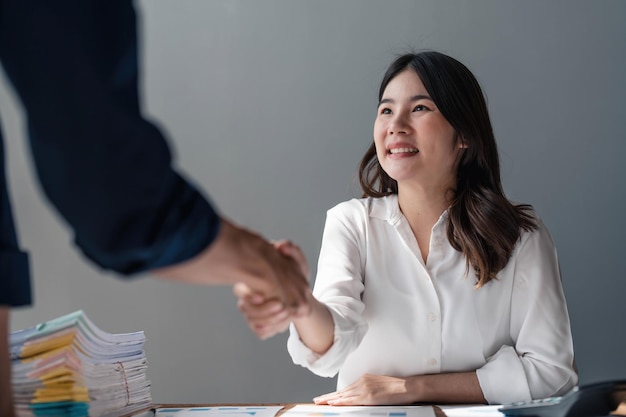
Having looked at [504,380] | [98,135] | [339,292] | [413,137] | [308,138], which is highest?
[308,138]

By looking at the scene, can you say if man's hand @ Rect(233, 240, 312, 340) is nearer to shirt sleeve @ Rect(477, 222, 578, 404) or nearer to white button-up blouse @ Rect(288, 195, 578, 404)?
white button-up blouse @ Rect(288, 195, 578, 404)

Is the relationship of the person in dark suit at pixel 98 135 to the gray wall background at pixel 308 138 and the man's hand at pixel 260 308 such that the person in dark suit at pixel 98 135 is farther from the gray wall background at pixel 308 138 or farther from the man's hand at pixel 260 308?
the gray wall background at pixel 308 138

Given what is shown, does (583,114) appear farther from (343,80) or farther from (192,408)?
(192,408)

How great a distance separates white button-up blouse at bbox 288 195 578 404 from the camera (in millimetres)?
1730

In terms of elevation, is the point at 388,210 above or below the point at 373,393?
above

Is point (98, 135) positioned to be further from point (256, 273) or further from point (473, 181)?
point (473, 181)

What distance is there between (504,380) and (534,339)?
0.15 m

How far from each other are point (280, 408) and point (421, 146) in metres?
0.86

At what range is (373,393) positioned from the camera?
5.28 ft

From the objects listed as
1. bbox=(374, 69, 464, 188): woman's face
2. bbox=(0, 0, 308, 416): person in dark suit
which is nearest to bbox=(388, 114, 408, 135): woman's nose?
bbox=(374, 69, 464, 188): woman's face

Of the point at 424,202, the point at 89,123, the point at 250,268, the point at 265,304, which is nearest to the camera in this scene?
the point at 89,123

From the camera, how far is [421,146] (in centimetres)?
196

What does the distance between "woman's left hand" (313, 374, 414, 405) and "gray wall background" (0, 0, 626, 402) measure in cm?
110

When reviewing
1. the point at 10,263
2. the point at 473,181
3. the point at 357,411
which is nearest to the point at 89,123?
the point at 10,263
